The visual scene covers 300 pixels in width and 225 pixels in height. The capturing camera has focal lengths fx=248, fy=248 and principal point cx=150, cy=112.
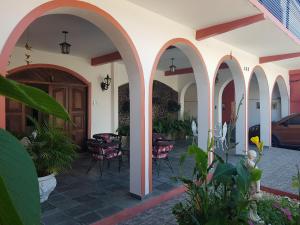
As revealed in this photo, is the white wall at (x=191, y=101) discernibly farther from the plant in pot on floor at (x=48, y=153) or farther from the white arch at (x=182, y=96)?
the plant in pot on floor at (x=48, y=153)

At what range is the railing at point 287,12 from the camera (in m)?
5.81

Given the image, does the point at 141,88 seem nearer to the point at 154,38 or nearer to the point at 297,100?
the point at 154,38

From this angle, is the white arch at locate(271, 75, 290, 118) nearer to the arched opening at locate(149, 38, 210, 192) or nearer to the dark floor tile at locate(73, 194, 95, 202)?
the arched opening at locate(149, 38, 210, 192)

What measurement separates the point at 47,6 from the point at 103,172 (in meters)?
3.93

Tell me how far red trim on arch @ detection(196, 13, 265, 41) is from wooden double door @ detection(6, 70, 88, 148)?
396cm

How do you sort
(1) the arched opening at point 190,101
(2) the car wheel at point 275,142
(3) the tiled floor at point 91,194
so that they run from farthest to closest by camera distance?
(1) the arched opening at point 190,101, (2) the car wheel at point 275,142, (3) the tiled floor at point 91,194

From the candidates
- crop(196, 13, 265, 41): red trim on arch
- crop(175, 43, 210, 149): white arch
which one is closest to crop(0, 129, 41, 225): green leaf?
crop(196, 13, 265, 41): red trim on arch

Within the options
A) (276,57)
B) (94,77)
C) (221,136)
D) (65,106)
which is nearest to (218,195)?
(221,136)

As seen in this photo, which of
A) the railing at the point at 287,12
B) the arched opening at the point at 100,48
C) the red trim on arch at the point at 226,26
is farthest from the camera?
the railing at the point at 287,12

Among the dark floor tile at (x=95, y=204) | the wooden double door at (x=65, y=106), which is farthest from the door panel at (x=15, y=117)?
the dark floor tile at (x=95, y=204)

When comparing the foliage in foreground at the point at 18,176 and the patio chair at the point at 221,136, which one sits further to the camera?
the patio chair at the point at 221,136

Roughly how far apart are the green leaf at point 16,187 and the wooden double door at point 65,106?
21.6ft

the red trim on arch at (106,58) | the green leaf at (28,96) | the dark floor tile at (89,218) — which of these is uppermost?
the red trim on arch at (106,58)

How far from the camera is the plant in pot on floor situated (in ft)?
11.9
